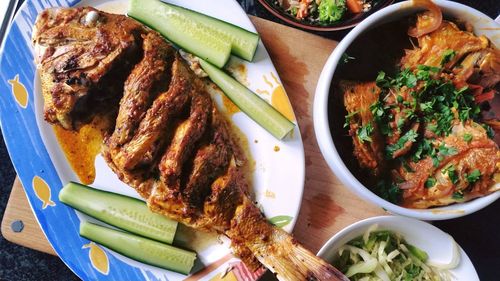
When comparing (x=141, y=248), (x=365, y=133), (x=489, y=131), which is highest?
(x=365, y=133)

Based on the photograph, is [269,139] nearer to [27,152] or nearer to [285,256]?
[285,256]

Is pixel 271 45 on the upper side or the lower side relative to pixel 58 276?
upper

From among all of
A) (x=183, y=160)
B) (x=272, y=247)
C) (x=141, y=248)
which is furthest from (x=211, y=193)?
(x=141, y=248)

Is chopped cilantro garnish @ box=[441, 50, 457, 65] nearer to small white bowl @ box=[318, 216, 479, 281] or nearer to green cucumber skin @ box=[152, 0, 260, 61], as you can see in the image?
small white bowl @ box=[318, 216, 479, 281]

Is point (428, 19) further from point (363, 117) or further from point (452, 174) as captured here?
point (452, 174)

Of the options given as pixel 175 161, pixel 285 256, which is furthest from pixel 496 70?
pixel 175 161

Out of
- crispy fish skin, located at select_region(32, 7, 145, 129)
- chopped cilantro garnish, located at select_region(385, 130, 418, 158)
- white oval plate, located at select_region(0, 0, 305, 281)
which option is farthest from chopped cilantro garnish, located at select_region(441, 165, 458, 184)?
crispy fish skin, located at select_region(32, 7, 145, 129)
